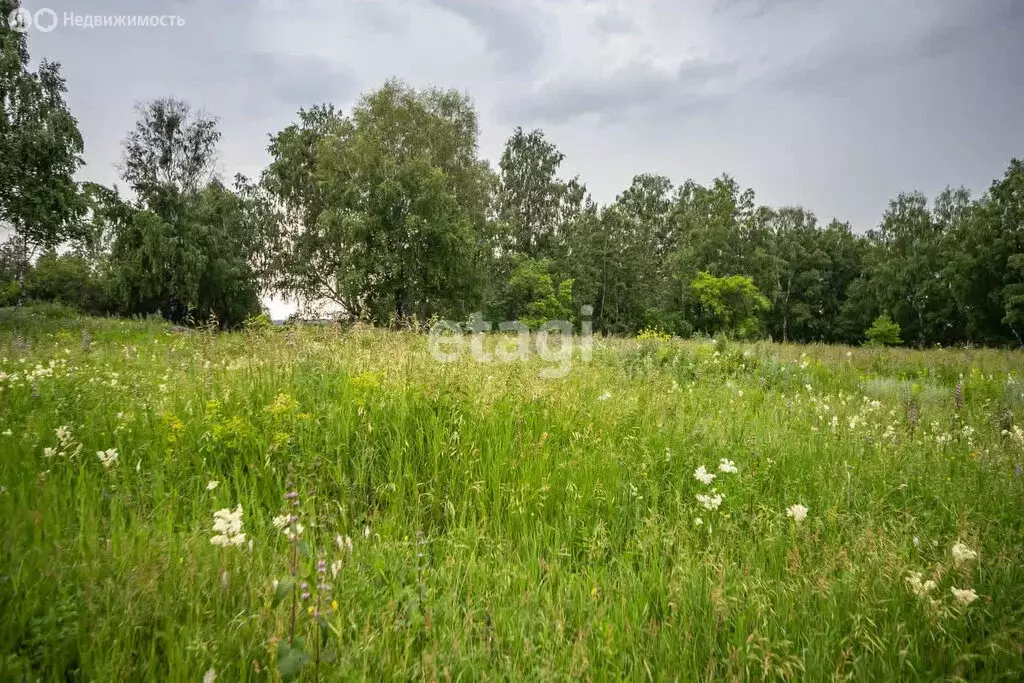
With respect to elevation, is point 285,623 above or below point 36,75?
below

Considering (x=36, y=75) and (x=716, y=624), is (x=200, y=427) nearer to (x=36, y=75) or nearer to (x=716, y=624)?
(x=716, y=624)

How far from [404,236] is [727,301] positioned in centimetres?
2708

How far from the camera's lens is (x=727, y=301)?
3834 centimetres

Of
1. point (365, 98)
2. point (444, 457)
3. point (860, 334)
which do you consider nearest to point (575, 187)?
point (365, 98)

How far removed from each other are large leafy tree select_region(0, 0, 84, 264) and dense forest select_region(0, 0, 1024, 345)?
0.23 feet

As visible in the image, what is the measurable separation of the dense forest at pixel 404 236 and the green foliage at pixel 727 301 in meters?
0.22

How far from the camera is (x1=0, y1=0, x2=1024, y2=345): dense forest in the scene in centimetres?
2191

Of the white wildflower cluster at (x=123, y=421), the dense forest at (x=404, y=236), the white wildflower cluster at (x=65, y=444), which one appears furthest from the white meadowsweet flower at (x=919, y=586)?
the dense forest at (x=404, y=236)

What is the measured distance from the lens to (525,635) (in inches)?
79.1

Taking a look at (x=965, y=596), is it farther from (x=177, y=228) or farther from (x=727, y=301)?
(x=727, y=301)

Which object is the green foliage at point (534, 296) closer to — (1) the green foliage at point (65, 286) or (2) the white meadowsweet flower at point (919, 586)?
(2) the white meadowsweet flower at point (919, 586)

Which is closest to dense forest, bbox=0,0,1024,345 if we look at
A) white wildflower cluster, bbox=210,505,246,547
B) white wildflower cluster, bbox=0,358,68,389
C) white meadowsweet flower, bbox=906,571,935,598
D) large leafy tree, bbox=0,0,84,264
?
large leafy tree, bbox=0,0,84,264

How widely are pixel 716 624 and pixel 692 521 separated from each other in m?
1.10

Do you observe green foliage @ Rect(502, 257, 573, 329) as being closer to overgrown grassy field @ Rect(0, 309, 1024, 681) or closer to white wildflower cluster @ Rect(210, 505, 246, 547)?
overgrown grassy field @ Rect(0, 309, 1024, 681)
